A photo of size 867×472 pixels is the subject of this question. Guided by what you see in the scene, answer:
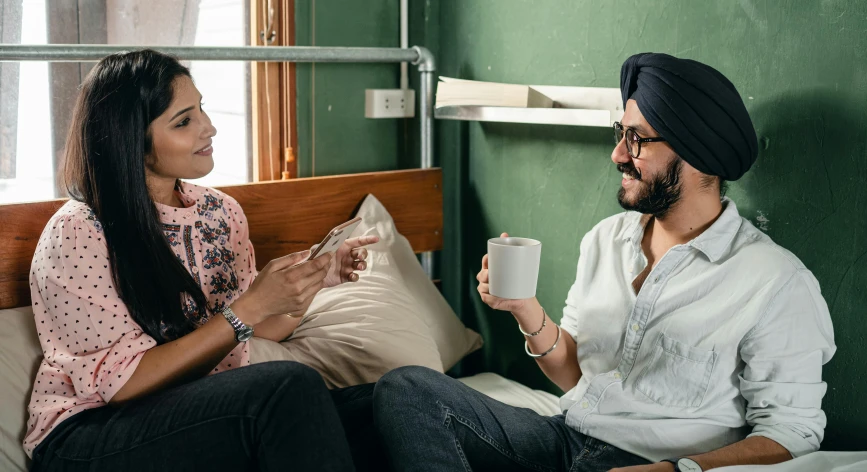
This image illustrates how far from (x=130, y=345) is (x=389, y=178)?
37.6 inches

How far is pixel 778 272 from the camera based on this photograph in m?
1.33

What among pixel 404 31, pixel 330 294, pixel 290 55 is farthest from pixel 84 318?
pixel 404 31

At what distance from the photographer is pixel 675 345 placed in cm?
139

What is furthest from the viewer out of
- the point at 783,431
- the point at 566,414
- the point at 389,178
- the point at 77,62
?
the point at 389,178

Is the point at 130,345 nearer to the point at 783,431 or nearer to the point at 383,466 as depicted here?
the point at 383,466

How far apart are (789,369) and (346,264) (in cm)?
86

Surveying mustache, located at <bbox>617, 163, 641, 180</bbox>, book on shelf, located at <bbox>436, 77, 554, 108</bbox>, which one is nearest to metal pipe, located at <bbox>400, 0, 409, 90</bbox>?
book on shelf, located at <bbox>436, 77, 554, 108</bbox>

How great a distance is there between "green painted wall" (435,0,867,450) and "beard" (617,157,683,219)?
0.24 m

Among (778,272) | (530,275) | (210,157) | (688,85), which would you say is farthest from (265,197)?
(778,272)

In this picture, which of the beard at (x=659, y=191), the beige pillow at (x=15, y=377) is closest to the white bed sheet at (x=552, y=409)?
the beard at (x=659, y=191)

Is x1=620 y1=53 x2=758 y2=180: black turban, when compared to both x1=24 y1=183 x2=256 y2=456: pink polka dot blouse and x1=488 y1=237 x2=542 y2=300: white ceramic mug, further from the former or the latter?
x1=24 y1=183 x2=256 y2=456: pink polka dot blouse

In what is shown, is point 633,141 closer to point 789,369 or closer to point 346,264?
point 789,369

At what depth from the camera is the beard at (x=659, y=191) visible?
1.41m

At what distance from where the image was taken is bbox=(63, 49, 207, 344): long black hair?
1.42 m
